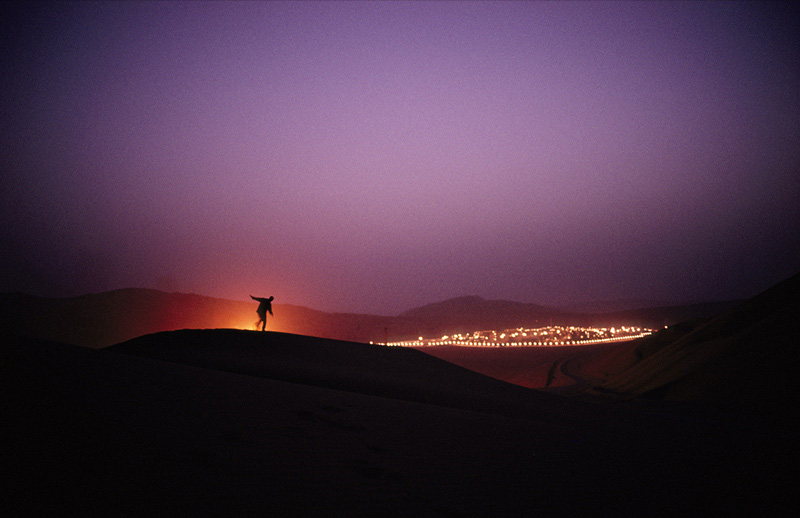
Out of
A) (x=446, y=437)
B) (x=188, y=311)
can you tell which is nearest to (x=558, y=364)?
(x=446, y=437)

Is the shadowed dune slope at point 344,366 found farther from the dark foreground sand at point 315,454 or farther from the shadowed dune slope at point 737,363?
the shadowed dune slope at point 737,363

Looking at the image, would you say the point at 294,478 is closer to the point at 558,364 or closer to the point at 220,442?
the point at 220,442

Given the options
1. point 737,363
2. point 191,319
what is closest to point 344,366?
point 737,363

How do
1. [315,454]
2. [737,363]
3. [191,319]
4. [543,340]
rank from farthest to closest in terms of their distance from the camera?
[191,319]
[543,340]
[737,363]
[315,454]

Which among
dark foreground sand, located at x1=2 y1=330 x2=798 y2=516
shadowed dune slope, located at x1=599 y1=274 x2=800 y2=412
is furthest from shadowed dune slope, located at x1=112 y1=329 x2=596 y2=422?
shadowed dune slope, located at x1=599 y1=274 x2=800 y2=412

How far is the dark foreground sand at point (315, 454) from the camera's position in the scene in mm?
3268

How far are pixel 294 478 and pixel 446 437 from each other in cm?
251

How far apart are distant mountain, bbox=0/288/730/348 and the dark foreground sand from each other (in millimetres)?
33036

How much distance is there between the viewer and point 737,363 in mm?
12578

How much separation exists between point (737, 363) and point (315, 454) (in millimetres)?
14021

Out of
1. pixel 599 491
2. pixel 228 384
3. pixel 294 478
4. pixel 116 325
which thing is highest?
pixel 116 325

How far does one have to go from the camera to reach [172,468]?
3.53 m

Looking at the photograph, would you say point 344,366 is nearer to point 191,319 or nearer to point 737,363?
point 737,363

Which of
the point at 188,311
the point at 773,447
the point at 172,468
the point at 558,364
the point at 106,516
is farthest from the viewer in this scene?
the point at 188,311
